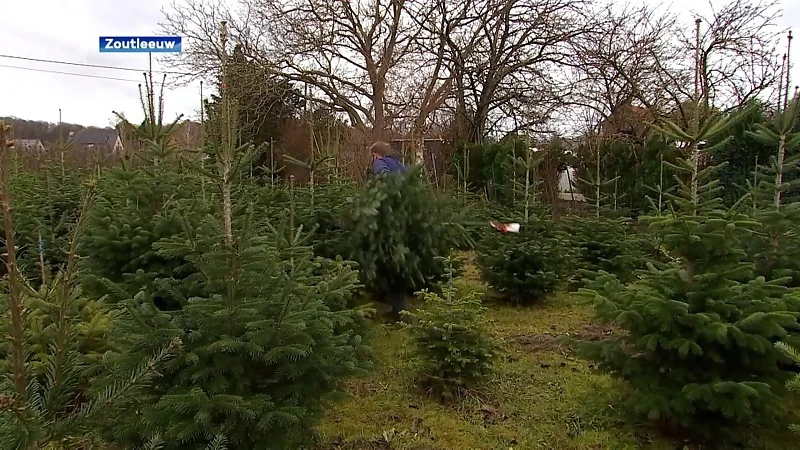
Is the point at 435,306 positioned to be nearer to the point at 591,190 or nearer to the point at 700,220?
the point at 700,220

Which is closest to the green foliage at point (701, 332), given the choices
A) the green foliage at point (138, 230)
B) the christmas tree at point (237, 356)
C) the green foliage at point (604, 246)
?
the christmas tree at point (237, 356)

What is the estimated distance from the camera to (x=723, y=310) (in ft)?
10.0

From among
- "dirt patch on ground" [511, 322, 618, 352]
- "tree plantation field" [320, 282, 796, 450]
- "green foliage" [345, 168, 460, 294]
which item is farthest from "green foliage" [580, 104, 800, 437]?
"green foliage" [345, 168, 460, 294]

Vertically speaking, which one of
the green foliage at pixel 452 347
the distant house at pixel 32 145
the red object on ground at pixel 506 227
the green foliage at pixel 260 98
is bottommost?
the green foliage at pixel 452 347

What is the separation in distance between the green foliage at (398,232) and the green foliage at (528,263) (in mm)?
1280

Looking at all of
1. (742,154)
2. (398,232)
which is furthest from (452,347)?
(742,154)

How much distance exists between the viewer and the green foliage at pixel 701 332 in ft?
9.62

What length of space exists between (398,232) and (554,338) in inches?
74.0

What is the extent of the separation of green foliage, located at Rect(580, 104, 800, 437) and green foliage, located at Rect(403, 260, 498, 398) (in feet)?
3.12

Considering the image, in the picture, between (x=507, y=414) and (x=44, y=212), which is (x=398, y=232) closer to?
(x=507, y=414)

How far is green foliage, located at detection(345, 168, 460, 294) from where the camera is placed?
505 cm

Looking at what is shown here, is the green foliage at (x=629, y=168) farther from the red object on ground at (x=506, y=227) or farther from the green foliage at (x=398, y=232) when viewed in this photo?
the green foliage at (x=398, y=232)

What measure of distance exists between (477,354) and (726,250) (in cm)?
176

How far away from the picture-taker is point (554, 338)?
5.52 m
